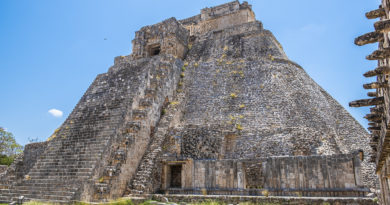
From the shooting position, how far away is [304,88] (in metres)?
16.1

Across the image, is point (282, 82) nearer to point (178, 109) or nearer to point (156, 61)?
point (178, 109)

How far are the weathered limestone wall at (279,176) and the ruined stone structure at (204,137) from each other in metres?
0.03

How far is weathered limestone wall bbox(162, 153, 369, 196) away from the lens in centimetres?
957

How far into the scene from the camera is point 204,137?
42.9 ft

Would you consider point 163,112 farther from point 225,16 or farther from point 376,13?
point 376,13

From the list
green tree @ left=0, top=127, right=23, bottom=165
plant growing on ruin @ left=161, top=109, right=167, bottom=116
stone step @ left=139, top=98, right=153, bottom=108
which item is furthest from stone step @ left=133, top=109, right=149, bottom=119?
green tree @ left=0, top=127, right=23, bottom=165

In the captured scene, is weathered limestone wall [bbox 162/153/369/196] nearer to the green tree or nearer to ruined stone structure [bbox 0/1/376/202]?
ruined stone structure [bbox 0/1/376/202]

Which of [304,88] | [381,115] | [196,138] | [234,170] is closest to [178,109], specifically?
[196,138]

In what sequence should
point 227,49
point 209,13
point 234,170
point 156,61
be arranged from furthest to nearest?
1. point 209,13
2. point 227,49
3. point 156,61
4. point 234,170

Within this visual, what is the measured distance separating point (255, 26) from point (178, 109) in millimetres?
9413

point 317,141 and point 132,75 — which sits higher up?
point 132,75

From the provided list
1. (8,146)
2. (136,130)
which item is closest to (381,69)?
(136,130)

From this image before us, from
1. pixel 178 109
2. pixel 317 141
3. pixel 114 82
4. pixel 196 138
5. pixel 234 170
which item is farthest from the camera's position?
pixel 114 82

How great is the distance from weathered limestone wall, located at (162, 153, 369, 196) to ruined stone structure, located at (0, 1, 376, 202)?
0.03 meters
